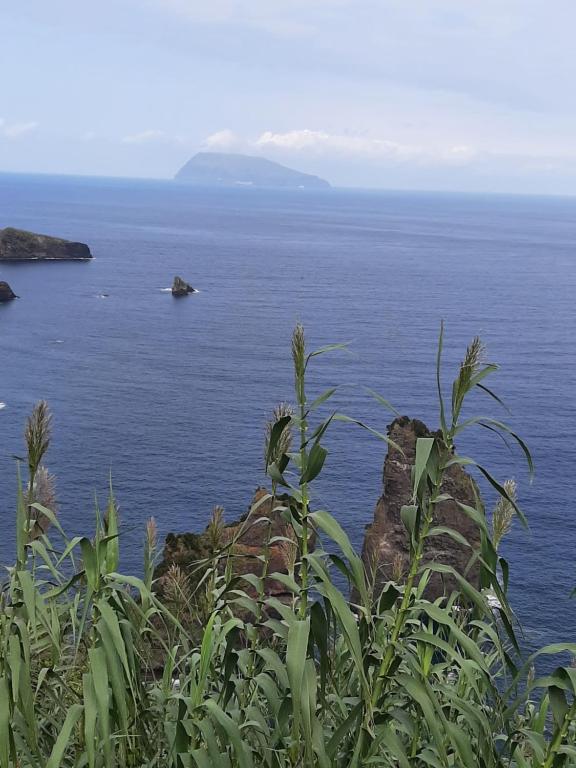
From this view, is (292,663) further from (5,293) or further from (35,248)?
(35,248)

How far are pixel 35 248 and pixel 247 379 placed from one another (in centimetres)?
10108

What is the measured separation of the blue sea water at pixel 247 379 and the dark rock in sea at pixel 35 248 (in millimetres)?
5483

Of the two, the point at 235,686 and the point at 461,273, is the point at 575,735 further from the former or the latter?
the point at 461,273

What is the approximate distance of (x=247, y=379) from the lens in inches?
3831

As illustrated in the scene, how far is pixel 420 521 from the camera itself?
5055mm

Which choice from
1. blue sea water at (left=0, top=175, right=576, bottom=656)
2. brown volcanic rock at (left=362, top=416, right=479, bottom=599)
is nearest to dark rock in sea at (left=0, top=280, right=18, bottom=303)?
blue sea water at (left=0, top=175, right=576, bottom=656)

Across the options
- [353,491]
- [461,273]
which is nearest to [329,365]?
[353,491]

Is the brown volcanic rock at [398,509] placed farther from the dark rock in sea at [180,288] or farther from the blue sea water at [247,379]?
the dark rock in sea at [180,288]

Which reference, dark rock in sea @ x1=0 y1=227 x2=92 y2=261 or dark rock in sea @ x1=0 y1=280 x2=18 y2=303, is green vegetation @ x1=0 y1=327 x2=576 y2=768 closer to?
dark rock in sea @ x1=0 y1=280 x2=18 y2=303

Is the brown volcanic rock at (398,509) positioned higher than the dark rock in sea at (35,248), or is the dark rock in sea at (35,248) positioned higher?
the dark rock in sea at (35,248)

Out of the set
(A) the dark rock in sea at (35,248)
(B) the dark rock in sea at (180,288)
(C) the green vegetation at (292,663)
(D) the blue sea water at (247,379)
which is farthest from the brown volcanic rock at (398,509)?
(A) the dark rock in sea at (35,248)

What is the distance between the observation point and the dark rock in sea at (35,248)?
178375 millimetres

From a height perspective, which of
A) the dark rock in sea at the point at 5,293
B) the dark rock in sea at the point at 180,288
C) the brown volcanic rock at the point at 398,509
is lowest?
the brown volcanic rock at the point at 398,509

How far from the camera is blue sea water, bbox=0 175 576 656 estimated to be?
61844 millimetres
